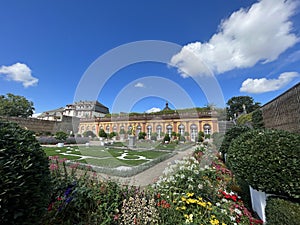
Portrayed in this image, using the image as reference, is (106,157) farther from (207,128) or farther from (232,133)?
(207,128)

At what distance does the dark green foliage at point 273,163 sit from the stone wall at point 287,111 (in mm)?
3505

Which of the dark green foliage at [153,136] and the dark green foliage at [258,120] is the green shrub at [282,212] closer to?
the dark green foliage at [258,120]

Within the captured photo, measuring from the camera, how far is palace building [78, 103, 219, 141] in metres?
22.3

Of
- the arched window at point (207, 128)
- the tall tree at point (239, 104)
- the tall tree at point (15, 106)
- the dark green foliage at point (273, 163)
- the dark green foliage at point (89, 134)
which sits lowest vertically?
the dark green foliage at point (89, 134)

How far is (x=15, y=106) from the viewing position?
32156 millimetres

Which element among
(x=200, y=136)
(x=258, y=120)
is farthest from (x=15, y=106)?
(x=258, y=120)

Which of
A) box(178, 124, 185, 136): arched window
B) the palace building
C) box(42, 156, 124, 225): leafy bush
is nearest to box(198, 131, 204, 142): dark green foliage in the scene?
the palace building

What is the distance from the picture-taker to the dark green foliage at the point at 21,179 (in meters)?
1.07

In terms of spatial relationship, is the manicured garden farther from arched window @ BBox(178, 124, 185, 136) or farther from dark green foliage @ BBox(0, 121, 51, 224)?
arched window @ BBox(178, 124, 185, 136)

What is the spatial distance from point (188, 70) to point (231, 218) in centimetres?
691

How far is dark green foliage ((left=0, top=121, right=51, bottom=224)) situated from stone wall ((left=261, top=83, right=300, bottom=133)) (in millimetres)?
6617

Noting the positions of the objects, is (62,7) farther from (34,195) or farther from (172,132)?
(172,132)

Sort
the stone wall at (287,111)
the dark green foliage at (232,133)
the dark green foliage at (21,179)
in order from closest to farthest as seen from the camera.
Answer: the dark green foliage at (21,179), the stone wall at (287,111), the dark green foliage at (232,133)

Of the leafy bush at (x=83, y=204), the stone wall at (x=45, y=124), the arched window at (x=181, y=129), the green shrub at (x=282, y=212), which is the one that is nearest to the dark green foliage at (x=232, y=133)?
the green shrub at (x=282, y=212)
